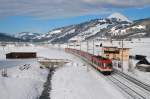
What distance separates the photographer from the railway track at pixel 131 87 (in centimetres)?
4259

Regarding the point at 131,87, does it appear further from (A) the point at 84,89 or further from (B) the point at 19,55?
(B) the point at 19,55

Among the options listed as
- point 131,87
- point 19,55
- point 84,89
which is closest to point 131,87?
point 131,87

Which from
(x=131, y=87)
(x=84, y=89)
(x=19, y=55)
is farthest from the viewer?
(x=19, y=55)

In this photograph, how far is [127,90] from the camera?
155 ft

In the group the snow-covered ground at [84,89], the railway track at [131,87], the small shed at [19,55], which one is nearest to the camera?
the railway track at [131,87]

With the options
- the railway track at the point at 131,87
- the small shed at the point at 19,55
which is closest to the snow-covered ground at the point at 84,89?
the railway track at the point at 131,87

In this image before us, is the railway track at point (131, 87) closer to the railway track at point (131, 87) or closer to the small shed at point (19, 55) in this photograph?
the railway track at point (131, 87)

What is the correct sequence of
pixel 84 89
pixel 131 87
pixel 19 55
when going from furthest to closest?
pixel 19 55 < pixel 84 89 < pixel 131 87

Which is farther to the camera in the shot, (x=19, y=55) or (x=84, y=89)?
(x=19, y=55)

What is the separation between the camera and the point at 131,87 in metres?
49.9

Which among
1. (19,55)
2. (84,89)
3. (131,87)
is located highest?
(19,55)

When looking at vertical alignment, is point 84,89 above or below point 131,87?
below

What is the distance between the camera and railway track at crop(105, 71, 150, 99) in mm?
42594

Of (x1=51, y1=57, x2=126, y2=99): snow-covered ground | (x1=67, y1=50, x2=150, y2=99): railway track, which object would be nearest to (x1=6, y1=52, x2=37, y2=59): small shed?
(x1=51, y1=57, x2=126, y2=99): snow-covered ground
